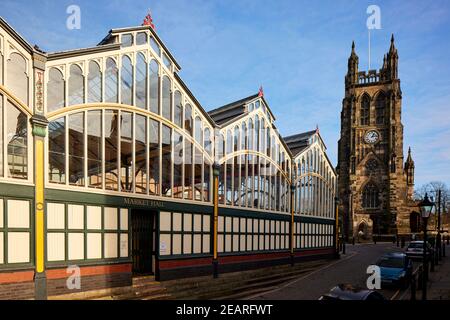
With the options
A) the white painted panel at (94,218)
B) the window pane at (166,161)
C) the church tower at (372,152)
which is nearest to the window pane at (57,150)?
the white painted panel at (94,218)

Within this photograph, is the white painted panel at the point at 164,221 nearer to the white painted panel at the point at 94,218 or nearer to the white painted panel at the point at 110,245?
the white painted panel at the point at 110,245

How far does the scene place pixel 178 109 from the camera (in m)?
20.2

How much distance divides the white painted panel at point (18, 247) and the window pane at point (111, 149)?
13.4 feet

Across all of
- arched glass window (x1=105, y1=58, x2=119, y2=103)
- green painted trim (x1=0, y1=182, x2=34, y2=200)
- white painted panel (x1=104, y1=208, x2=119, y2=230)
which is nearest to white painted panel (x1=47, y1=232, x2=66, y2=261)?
green painted trim (x1=0, y1=182, x2=34, y2=200)

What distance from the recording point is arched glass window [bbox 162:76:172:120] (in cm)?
1930

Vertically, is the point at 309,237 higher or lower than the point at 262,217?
lower

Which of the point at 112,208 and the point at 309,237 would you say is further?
the point at 309,237

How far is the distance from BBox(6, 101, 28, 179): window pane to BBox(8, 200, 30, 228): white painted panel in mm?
981

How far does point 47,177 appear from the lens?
45.8ft

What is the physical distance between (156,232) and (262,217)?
9.60m

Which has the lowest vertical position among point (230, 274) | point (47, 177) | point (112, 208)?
point (230, 274)
